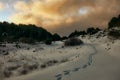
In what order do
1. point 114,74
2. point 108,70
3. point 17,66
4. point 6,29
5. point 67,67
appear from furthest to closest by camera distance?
point 6,29
point 17,66
point 67,67
point 108,70
point 114,74

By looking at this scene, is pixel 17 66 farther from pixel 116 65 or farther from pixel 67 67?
pixel 116 65

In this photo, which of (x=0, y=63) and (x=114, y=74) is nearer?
(x=114, y=74)

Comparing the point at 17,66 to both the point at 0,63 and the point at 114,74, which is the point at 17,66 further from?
the point at 114,74

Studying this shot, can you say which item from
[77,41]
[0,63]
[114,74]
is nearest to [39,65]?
[0,63]

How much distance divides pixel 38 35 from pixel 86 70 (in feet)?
187

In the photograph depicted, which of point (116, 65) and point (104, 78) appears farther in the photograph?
point (116, 65)

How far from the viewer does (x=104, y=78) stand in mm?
12562

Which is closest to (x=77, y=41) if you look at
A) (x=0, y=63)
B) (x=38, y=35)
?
(x=0, y=63)

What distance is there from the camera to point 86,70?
48.1 ft

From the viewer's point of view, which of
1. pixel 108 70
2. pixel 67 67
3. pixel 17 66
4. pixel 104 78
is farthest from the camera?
pixel 17 66

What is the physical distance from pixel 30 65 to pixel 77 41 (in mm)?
22675

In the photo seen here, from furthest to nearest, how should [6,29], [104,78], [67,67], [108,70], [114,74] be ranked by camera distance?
[6,29]
[67,67]
[108,70]
[114,74]
[104,78]

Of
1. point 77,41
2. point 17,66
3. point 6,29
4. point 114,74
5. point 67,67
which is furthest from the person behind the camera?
point 6,29

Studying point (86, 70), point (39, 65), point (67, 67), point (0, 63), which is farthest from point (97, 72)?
point (0, 63)
